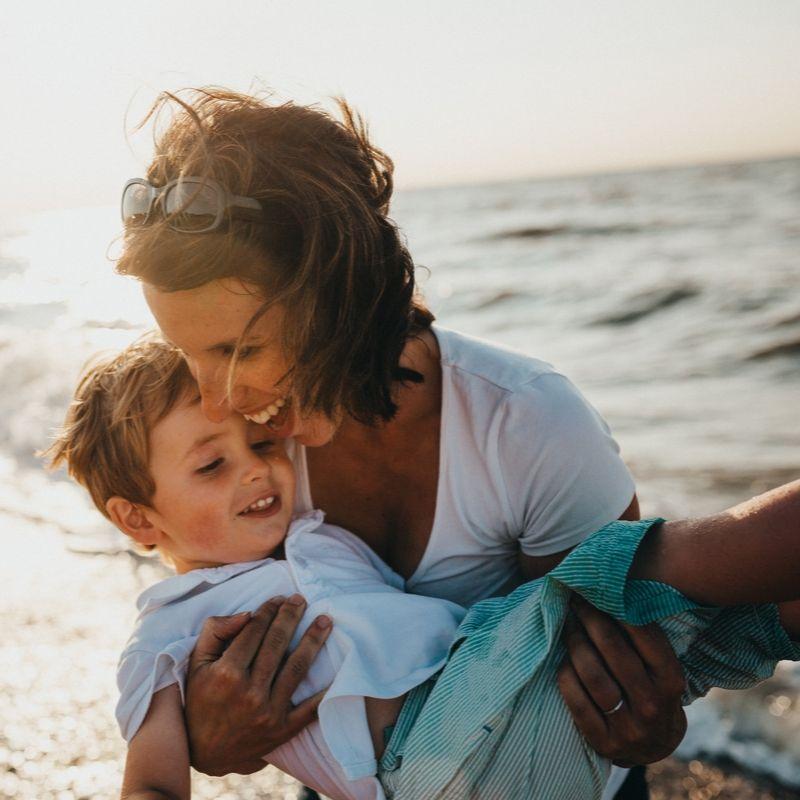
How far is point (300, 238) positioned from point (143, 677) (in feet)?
3.56

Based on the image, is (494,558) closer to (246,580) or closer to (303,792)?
(246,580)

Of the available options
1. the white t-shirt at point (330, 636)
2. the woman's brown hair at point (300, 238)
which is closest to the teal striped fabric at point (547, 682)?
the white t-shirt at point (330, 636)

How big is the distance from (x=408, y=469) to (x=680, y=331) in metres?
8.48

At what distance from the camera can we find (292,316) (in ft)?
6.69

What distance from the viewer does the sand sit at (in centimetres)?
307

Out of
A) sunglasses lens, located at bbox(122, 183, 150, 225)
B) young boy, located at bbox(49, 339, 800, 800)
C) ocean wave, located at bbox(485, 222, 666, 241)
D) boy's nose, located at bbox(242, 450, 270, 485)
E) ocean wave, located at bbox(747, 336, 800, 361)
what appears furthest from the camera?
ocean wave, located at bbox(485, 222, 666, 241)

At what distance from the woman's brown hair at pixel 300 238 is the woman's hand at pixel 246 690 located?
54 cm

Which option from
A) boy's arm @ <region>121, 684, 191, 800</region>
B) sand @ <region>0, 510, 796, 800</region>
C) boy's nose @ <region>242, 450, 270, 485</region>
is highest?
boy's nose @ <region>242, 450, 270, 485</region>

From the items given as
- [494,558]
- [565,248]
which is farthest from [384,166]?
[565,248]

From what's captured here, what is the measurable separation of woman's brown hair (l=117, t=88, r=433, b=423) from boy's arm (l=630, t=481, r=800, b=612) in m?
0.83

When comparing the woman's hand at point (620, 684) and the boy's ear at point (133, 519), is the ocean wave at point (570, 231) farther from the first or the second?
the woman's hand at point (620, 684)

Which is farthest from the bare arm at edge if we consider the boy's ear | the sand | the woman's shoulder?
the sand

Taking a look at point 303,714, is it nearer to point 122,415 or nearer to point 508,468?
point 508,468

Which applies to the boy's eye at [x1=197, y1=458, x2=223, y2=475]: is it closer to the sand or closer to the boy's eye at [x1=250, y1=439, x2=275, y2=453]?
the boy's eye at [x1=250, y1=439, x2=275, y2=453]
